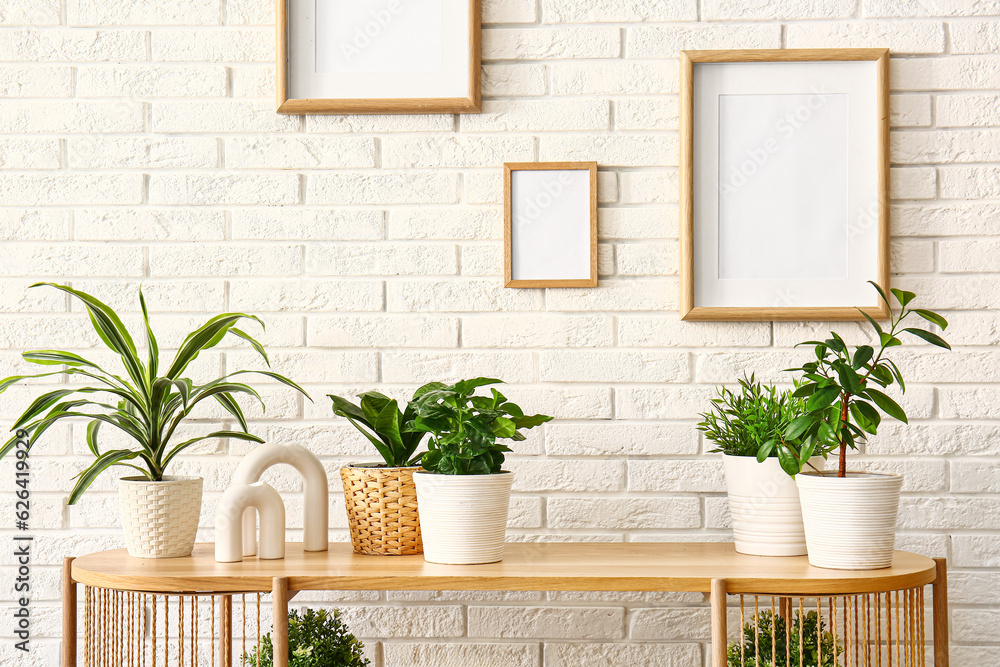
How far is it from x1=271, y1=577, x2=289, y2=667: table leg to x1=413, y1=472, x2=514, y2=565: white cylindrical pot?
8.5 inches

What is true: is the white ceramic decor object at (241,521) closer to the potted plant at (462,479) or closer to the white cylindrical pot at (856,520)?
the potted plant at (462,479)

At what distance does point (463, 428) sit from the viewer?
115 centimetres

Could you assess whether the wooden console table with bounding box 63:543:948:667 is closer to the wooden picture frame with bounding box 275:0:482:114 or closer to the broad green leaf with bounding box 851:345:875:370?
the broad green leaf with bounding box 851:345:875:370

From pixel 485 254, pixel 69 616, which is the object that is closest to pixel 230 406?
pixel 69 616

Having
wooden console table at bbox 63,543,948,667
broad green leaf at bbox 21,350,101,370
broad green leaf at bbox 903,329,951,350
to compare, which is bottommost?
wooden console table at bbox 63,543,948,667

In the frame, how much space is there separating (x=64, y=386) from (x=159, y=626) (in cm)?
48

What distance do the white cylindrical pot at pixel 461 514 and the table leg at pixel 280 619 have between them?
216 millimetres

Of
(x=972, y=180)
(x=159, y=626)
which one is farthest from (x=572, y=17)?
(x=159, y=626)

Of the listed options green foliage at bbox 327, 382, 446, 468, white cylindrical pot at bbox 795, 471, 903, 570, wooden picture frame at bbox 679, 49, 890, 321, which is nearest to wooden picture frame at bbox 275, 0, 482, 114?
wooden picture frame at bbox 679, 49, 890, 321

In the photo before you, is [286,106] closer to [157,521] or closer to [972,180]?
[157,521]

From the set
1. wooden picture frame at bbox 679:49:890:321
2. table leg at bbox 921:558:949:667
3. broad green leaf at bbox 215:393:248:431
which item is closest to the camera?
table leg at bbox 921:558:949:667

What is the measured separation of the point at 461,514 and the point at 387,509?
15 cm

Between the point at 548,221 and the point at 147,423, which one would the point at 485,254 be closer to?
the point at 548,221

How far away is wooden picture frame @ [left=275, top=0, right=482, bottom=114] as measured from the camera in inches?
56.9
